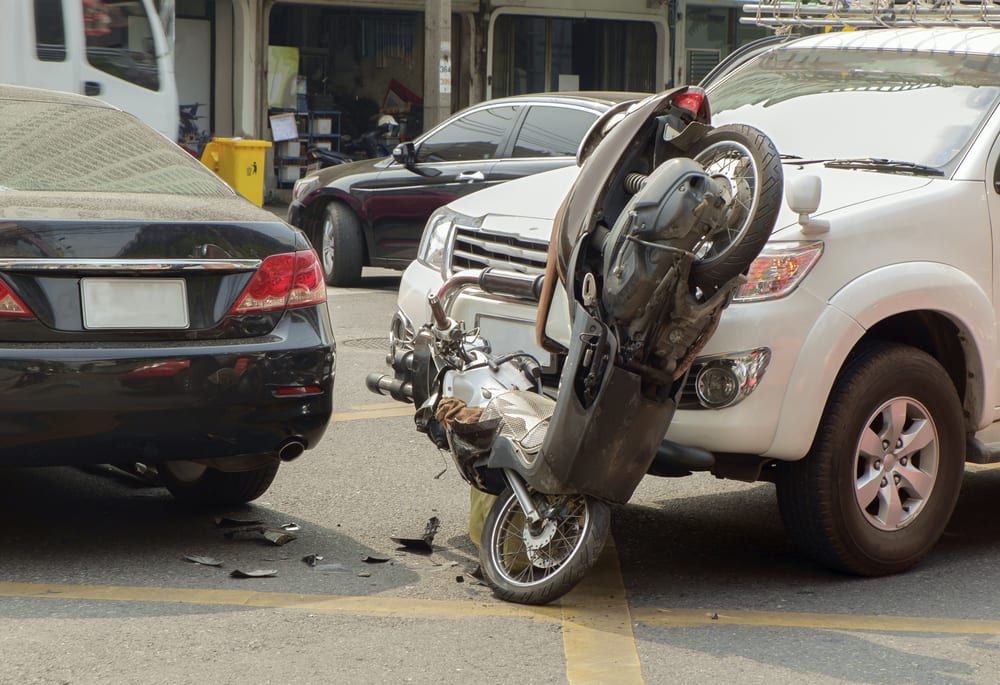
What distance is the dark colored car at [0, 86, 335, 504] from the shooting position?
461cm

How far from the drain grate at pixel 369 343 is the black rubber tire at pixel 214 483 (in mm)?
3916

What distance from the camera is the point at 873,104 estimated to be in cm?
580

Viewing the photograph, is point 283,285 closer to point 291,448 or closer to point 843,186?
point 291,448

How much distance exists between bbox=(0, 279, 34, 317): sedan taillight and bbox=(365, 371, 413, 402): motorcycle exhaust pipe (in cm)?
142

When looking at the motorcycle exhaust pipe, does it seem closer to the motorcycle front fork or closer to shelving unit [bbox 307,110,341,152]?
the motorcycle front fork

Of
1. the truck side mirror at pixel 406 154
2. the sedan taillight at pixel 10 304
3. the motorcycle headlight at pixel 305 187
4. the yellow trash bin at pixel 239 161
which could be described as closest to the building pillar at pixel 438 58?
the yellow trash bin at pixel 239 161

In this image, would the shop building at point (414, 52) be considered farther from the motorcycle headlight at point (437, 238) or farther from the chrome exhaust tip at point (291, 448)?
the chrome exhaust tip at point (291, 448)

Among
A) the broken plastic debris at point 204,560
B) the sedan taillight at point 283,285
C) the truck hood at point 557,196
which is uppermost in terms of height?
the truck hood at point 557,196

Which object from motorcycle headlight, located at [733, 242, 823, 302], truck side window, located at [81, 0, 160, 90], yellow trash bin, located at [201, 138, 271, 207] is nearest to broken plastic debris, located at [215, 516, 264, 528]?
motorcycle headlight, located at [733, 242, 823, 302]

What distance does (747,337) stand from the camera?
461cm

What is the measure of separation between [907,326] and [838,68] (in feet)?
4.64

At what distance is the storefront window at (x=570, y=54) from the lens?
24094 mm

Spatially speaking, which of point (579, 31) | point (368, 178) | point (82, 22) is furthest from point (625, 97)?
point (579, 31)

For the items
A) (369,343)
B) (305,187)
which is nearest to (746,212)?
(369,343)
